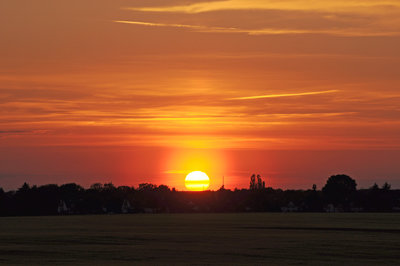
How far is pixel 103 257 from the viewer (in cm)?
6806

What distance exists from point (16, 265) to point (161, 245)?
24.6m

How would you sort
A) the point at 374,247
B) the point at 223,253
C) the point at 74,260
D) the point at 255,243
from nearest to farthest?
the point at 74,260
the point at 223,253
the point at 374,247
the point at 255,243

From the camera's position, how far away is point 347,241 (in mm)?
89500

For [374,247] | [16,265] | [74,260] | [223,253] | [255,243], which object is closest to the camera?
[16,265]

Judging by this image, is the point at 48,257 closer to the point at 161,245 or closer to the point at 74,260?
the point at 74,260

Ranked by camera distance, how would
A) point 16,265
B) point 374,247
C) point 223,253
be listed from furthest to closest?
point 374,247 < point 223,253 < point 16,265

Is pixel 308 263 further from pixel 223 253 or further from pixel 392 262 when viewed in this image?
pixel 223 253

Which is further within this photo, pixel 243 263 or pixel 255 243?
pixel 255 243

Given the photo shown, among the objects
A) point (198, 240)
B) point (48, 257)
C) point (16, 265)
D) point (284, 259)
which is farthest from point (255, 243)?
point (16, 265)

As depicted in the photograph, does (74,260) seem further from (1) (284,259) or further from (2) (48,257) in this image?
(1) (284,259)

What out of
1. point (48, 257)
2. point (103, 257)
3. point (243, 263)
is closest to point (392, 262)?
point (243, 263)

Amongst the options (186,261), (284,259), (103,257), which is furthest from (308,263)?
(103,257)

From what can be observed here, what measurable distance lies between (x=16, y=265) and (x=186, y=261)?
41.5 ft

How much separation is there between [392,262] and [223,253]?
50.3 ft
